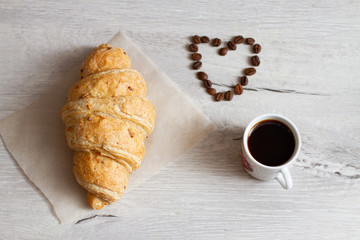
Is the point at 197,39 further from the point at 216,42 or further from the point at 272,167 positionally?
the point at 272,167

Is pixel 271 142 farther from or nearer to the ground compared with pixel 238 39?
nearer to the ground

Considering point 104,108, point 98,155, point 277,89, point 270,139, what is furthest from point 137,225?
point 277,89

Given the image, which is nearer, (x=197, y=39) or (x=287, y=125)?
(x=287, y=125)

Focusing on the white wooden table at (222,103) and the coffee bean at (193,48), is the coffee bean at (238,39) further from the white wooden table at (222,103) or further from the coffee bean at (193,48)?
the coffee bean at (193,48)

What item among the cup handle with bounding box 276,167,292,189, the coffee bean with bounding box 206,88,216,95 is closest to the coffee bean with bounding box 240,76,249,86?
the coffee bean with bounding box 206,88,216,95

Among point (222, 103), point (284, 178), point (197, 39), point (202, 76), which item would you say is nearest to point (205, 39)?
point (197, 39)
